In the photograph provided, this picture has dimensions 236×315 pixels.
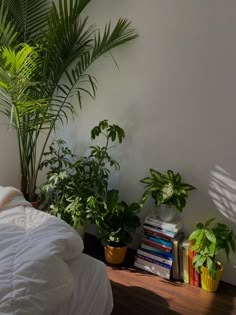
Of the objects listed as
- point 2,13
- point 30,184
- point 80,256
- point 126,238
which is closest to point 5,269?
point 80,256

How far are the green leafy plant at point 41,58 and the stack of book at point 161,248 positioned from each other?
94 cm

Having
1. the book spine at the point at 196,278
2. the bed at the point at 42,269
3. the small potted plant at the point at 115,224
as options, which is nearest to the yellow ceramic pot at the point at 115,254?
the small potted plant at the point at 115,224

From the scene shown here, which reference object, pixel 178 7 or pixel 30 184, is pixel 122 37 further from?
pixel 30 184

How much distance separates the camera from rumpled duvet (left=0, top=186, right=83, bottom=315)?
0.85 meters

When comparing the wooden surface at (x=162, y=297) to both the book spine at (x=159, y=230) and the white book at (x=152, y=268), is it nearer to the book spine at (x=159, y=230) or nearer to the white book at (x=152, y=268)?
the white book at (x=152, y=268)

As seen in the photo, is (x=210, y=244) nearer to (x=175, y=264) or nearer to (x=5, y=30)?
(x=175, y=264)

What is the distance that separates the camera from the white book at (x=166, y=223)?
1925 millimetres

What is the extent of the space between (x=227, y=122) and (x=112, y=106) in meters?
0.84

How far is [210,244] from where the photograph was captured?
1.76 meters

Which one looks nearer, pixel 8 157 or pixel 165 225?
pixel 165 225

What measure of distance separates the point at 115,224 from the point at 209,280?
692 mm

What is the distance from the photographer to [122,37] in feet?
6.75

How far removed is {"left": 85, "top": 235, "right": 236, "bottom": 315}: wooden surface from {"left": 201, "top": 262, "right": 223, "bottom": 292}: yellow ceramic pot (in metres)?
0.03

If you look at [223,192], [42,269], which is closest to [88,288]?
[42,269]
